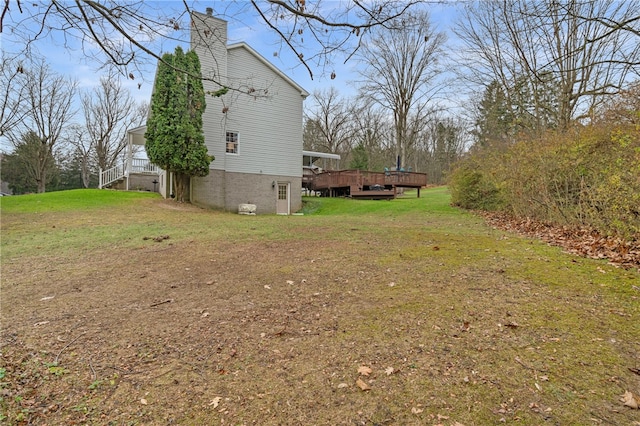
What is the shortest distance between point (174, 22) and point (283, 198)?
1430 cm

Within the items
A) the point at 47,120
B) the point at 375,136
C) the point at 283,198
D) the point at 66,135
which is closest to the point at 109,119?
the point at 66,135

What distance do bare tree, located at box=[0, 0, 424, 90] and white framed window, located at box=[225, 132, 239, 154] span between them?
41.4 feet

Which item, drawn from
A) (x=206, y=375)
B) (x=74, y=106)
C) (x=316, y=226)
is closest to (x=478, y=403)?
(x=206, y=375)

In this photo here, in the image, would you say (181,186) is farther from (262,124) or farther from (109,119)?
(109,119)

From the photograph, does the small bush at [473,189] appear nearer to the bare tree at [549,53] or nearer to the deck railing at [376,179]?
the bare tree at [549,53]

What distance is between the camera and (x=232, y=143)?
15.6m

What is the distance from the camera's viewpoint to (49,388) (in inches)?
90.3

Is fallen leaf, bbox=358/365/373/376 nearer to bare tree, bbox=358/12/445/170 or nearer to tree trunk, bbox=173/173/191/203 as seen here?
tree trunk, bbox=173/173/191/203

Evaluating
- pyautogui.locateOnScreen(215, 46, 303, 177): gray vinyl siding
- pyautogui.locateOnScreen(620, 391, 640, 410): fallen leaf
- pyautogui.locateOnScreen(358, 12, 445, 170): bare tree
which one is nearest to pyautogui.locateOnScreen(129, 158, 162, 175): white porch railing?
pyautogui.locateOnScreen(215, 46, 303, 177): gray vinyl siding

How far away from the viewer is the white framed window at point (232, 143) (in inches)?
611

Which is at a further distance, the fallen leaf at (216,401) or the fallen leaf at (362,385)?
the fallen leaf at (362,385)

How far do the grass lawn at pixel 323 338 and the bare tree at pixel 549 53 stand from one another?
7579mm

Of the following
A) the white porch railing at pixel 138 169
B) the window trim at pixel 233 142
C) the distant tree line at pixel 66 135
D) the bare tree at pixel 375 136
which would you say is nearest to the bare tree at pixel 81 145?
the distant tree line at pixel 66 135

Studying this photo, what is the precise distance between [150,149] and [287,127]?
6.57 metres
